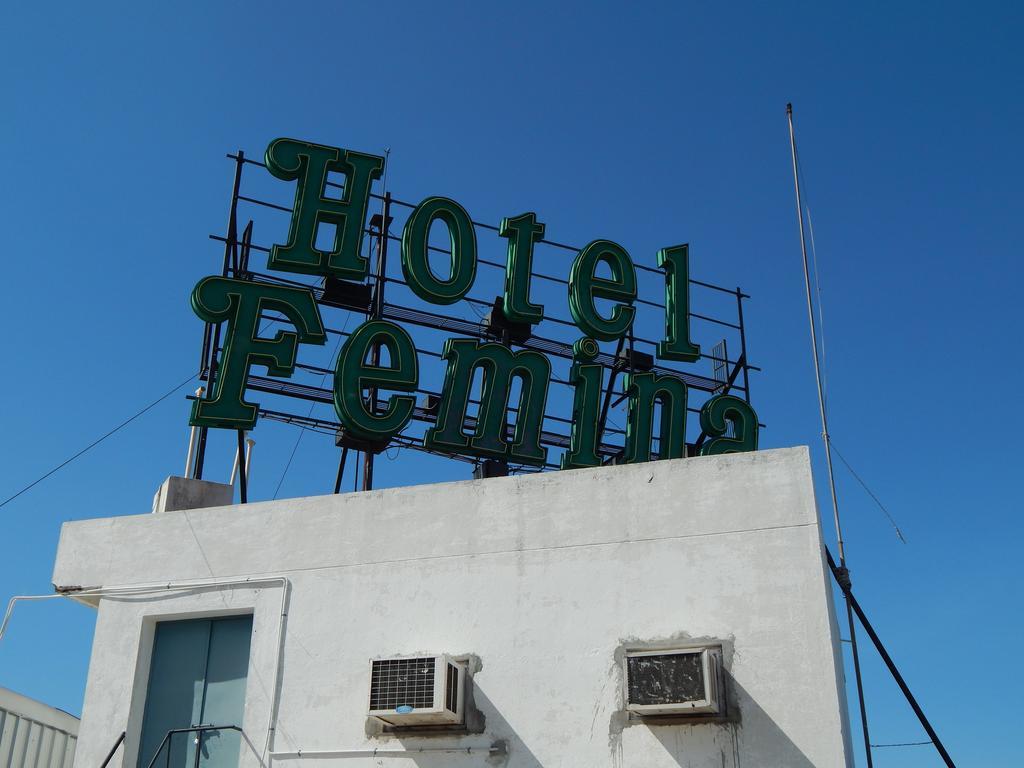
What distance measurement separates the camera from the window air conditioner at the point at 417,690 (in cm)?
1234

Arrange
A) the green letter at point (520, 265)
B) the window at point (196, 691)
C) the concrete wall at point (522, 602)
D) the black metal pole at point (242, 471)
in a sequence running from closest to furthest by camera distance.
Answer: the concrete wall at point (522, 602) → the window at point (196, 691) → the black metal pole at point (242, 471) → the green letter at point (520, 265)

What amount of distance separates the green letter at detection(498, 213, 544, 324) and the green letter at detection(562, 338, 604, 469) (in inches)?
51.3

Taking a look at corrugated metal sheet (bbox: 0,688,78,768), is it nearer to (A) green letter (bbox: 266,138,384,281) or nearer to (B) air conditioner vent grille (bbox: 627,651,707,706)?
(A) green letter (bbox: 266,138,384,281)

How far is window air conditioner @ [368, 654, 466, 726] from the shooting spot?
40.5 feet

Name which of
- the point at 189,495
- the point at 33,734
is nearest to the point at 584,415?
the point at 189,495

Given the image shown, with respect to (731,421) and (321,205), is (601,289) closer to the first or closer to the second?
(731,421)

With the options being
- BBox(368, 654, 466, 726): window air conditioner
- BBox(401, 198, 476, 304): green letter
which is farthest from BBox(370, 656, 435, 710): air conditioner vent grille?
BBox(401, 198, 476, 304): green letter

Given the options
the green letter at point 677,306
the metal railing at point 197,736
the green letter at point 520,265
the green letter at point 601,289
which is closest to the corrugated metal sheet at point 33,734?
the metal railing at point 197,736

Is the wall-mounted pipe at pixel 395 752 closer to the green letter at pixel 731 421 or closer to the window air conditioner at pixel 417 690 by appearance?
the window air conditioner at pixel 417 690

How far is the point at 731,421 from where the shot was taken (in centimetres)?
2267

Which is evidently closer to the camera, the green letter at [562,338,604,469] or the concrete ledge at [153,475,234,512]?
the concrete ledge at [153,475,234,512]

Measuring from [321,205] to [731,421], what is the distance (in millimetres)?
8679

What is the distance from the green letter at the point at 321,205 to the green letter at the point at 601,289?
4125 mm

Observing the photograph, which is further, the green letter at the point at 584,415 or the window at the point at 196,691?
the green letter at the point at 584,415
